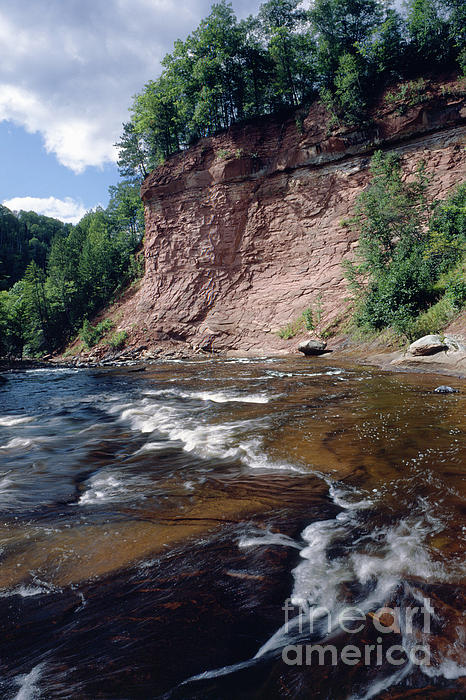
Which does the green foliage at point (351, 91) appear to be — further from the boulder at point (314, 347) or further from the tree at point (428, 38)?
the boulder at point (314, 347)

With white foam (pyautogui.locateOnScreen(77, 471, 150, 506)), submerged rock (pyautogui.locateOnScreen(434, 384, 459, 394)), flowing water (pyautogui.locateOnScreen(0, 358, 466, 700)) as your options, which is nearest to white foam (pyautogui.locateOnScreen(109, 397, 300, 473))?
flowing water (pyautogui.locateOnScreen(0, 358, 466, 700))

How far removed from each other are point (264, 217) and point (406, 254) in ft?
40.9

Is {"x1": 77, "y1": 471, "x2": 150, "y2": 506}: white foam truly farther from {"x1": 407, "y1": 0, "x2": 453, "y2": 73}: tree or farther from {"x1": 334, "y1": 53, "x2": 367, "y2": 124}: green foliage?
{"x1": 407, "y1": 0, "x2": 453, "y2": 73}: tree

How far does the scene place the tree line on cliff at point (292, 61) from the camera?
70.2 feet

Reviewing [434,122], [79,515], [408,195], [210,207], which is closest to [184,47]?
[210,207]

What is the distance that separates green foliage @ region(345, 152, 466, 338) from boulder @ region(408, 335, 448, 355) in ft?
4.99

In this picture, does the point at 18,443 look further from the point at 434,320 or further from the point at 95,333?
the point at 95,333

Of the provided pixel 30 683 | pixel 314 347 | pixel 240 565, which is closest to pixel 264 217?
pixel 314 347

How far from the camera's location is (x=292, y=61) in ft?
82.3

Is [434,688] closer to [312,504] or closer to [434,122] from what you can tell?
[312,504]

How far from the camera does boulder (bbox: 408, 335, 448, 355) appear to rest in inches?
388

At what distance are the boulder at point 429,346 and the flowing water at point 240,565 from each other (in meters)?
5.65

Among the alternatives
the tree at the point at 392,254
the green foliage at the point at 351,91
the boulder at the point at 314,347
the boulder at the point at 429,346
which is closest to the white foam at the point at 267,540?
the boulder at the point at 429,346

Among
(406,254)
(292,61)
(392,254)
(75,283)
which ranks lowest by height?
(406,254)
